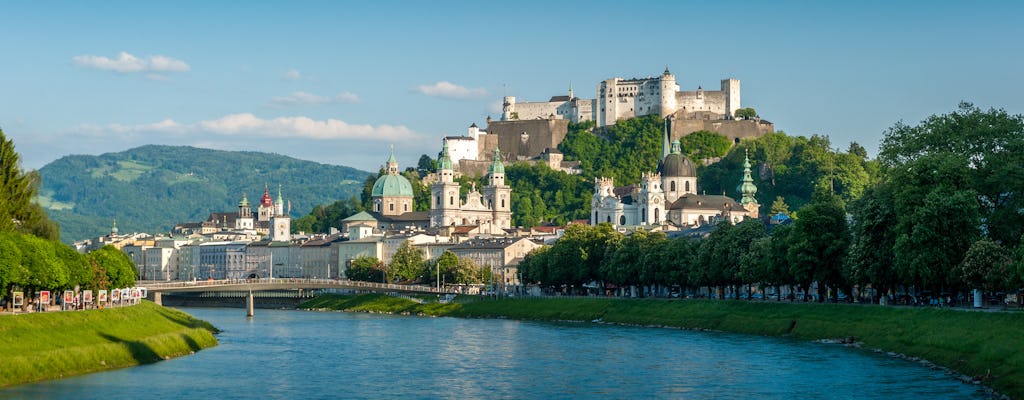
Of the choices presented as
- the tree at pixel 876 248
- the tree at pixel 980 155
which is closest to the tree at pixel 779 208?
the tree at pixel 980 155

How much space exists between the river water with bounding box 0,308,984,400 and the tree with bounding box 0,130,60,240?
11664 mm

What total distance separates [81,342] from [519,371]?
675 inches

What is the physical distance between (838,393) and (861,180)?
14146 centimetres

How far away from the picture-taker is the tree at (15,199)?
7788 centimetres

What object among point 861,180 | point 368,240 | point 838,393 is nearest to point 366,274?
point 368,240

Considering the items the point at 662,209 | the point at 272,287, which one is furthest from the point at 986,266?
the point at 662,209

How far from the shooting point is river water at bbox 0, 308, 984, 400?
54.5 m

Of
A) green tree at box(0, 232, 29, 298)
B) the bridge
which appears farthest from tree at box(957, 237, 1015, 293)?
the bridge

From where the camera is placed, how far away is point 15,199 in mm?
82625

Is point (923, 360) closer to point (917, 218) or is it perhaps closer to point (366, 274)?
point (917, 218)

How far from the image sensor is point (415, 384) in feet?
Result: 194

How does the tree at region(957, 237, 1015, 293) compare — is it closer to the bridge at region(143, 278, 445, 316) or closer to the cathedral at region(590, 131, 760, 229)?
the bridge at region(143, 278, 445, 316)

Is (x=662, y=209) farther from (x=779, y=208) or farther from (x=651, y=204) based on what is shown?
(x=779, y=208)

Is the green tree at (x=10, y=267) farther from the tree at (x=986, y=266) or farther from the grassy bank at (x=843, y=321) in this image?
the tree at (x=986, y=266)
